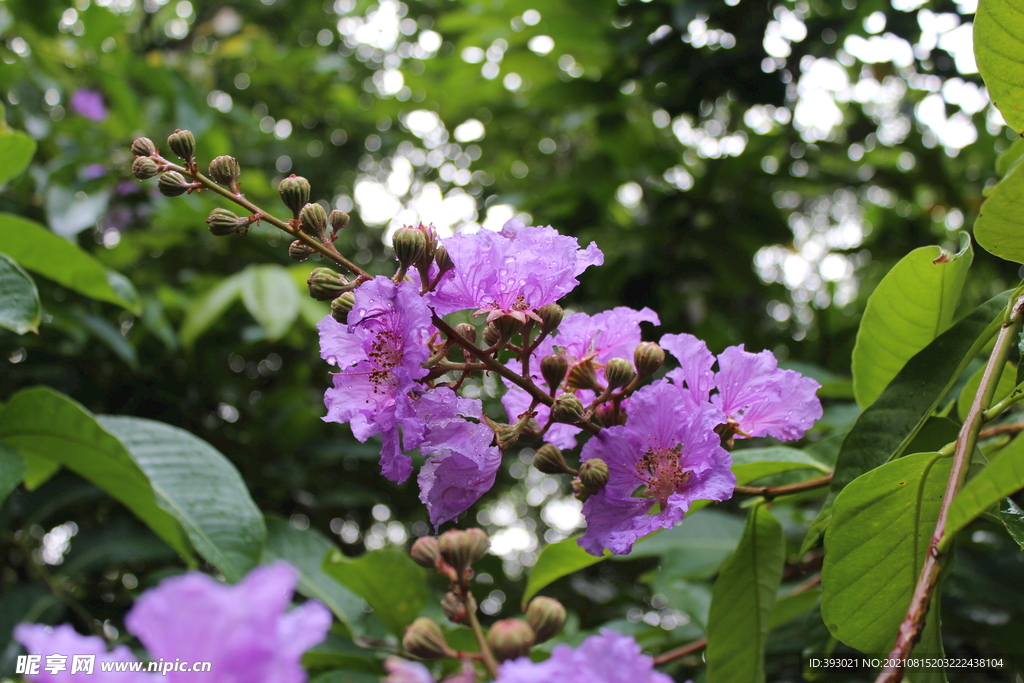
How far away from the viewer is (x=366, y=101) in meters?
4.14

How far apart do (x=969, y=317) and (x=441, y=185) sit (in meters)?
3.41

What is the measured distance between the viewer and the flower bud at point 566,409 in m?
0.94

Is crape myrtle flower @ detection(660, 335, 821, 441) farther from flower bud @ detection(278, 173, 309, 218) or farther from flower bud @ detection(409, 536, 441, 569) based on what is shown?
flower bud @ detection(278, 173, 309, 218)

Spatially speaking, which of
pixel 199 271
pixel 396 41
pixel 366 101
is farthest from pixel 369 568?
pixel 396 41

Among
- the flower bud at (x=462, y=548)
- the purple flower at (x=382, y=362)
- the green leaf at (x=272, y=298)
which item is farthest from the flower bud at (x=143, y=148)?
the green leaf at (x=272, y=298)

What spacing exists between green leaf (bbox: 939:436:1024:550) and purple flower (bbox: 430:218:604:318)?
520mm

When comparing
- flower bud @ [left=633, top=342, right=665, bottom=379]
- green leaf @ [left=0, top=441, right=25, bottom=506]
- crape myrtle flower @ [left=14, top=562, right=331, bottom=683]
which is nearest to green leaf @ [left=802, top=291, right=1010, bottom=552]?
flower bud @ [left=633, top=342, right=665, bottom=379]

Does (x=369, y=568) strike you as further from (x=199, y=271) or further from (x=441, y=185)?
(x=441, y=185)

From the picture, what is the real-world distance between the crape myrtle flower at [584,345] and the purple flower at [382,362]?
0.68 feet

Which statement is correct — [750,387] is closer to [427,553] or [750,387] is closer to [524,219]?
[427,553]

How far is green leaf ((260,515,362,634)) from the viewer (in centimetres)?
162

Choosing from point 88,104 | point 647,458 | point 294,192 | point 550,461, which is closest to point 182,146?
point 294,192

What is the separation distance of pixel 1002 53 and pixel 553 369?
0.69 meters

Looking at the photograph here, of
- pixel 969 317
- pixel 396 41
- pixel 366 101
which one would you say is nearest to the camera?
pixel 969 317
